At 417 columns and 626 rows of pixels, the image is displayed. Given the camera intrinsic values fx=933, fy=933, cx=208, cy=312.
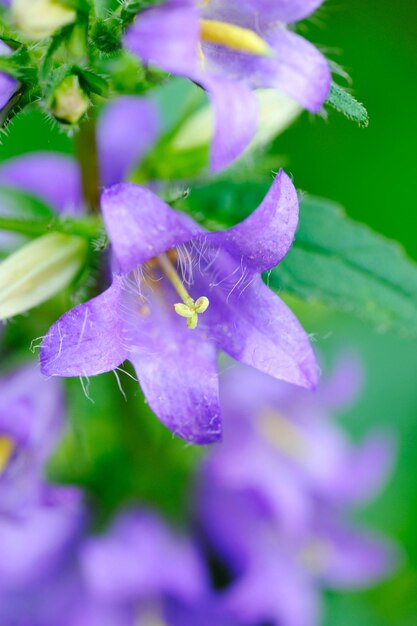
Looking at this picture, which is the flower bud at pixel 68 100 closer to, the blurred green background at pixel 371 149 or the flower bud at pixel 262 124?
the flower bud at pixel 262 124

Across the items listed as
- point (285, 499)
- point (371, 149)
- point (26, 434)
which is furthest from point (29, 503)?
point (371, 149)

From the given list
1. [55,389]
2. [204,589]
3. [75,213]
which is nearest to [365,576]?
[204,589]

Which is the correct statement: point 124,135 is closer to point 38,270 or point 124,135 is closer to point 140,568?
Result: point 38,270

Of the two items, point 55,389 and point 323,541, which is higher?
point 55,389

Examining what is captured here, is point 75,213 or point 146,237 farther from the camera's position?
point 75,213

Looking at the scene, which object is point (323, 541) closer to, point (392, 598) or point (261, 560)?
point (261, 560)

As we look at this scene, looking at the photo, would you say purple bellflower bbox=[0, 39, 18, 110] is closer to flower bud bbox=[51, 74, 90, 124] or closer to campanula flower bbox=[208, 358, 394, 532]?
flower bud bbox=[51, 74, 90, 124]

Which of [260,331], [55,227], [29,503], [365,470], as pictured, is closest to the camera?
[260,331]

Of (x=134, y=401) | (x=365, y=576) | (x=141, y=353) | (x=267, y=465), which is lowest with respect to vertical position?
(x=365, y=576)

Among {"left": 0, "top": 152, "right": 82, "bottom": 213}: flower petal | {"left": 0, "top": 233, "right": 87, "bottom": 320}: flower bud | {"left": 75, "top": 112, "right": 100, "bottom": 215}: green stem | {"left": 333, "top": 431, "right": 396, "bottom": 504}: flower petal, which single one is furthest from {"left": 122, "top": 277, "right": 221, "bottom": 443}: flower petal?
{"left": 333, "top": 431, "right": 396, "bottom": 504}: flower petal
